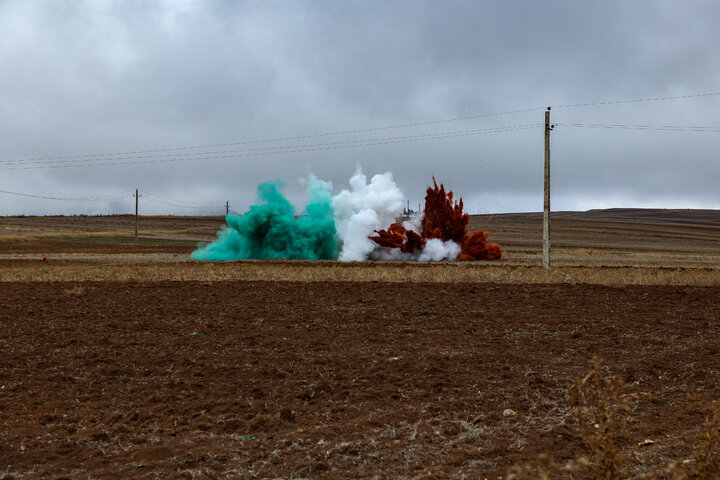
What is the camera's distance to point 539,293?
2245 centimetres

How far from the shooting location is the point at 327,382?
420 inches

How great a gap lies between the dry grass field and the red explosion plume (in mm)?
21572

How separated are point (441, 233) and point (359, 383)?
3535 cm

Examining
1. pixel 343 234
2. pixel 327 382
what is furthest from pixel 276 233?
pixel 327 382

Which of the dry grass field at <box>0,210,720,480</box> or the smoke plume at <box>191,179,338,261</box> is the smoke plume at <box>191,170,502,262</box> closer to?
the smoke plume at <box>191,179,338,261</box>

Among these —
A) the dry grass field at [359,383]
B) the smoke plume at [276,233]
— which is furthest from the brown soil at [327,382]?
the smoke plume at [276,233]

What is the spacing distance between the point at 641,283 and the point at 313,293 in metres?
13.5

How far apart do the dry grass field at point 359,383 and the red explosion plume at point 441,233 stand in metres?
21.6

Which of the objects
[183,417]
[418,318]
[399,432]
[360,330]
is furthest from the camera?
[418,318]

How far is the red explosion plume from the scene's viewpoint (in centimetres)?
4472

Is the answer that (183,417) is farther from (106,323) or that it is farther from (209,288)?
(209,288)

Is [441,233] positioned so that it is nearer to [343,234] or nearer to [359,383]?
[343,234]

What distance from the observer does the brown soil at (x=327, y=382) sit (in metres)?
7.51

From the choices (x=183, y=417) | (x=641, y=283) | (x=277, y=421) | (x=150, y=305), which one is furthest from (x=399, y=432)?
(x=641, y=283)
